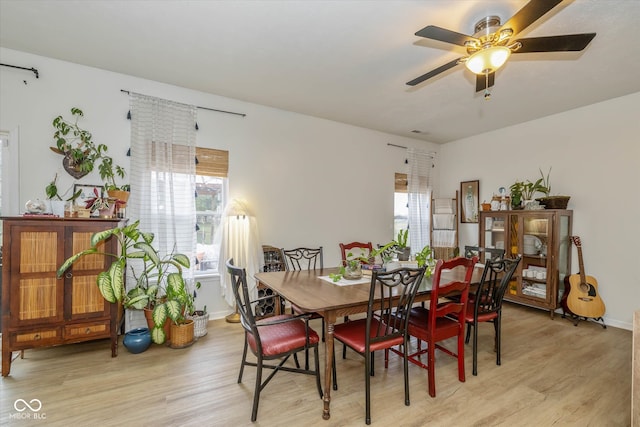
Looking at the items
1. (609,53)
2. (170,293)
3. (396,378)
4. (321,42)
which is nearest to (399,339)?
(396,378)

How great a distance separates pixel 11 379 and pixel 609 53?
562 centimetres

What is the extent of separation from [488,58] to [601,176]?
3003mm

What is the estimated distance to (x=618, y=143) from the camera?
3625 mm

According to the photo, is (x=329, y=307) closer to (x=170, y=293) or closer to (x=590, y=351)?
(x=170, y=293)

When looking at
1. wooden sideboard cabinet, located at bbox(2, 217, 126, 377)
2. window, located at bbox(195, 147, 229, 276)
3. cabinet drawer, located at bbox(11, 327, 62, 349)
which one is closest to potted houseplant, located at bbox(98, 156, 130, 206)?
wooden sideboard cabinet, located at bbox(2, 217, 126, 377)

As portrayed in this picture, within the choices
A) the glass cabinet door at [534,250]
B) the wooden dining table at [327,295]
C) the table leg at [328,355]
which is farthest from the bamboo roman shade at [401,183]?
the table leg at [328,355]

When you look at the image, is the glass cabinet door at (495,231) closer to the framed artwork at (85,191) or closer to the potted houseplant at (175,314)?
the potted houseplant at (175,314)

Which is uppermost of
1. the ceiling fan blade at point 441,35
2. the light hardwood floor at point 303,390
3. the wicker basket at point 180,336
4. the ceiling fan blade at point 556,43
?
the ceiling fan blade at point 441,35

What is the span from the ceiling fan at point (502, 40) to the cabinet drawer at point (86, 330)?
134 inches

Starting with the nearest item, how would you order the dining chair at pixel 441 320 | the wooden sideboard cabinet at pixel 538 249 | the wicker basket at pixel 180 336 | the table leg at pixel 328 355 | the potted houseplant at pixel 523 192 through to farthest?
the table leg at pixel 328 355
the dining chair at pixel 441 320
the wicker basket at pixel 180 336
the wooden sideboard cabinet at pixel 538 249
the potted houseplant at pixel 523 192

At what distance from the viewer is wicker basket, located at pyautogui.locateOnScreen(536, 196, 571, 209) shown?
387 cm

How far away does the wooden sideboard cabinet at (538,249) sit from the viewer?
3.85 meters

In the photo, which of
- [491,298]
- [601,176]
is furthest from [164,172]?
[601,176]

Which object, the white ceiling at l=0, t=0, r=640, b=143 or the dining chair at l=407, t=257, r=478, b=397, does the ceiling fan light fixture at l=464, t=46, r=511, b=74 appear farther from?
the dining chair at l=407, t=257, r=478, b=397
